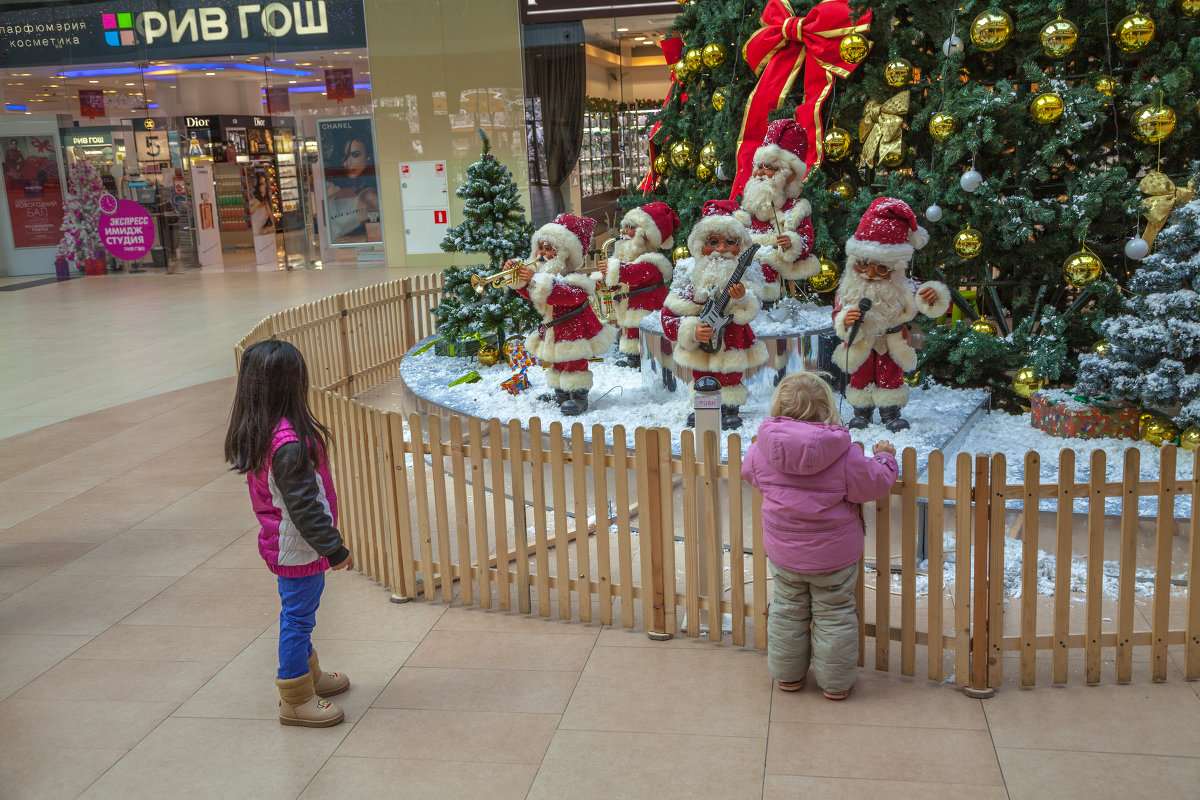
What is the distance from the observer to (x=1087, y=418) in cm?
691

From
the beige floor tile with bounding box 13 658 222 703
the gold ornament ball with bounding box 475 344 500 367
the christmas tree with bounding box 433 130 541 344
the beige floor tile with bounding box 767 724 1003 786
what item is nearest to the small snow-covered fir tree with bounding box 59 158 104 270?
the christmas tree with bounding box 433 130 541 344

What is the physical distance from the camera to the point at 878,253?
21.6ft

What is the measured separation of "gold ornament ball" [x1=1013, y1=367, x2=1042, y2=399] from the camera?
24.4 feet

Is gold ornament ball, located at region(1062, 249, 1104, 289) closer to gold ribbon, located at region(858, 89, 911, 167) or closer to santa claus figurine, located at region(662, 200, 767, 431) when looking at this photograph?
gold ribbon, located at region(858, 89, 911, 167)

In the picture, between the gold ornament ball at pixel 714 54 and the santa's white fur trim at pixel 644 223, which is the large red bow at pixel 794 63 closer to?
the gold ornament ball at pixel 714 54

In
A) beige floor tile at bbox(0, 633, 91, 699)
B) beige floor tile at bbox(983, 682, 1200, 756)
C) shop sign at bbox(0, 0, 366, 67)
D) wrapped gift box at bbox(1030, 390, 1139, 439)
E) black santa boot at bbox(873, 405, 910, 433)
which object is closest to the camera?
beige floor tile at bbox(983, 682, 1200, 756)

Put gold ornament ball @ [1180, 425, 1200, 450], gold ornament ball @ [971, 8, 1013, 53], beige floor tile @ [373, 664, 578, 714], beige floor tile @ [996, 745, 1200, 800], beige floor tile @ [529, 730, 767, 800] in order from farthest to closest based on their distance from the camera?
1. gold ornament ball @ [971, 8, 1013, 53]
2. gold ornament ball @ [1180, 425, 1200, 450]
3. beige floor tile @ [373, 664, 578, 714]
4. beige floor tile @ [529, 730, 767, 800]
5. beige floor tile @ [996, 745, 1200, 800]

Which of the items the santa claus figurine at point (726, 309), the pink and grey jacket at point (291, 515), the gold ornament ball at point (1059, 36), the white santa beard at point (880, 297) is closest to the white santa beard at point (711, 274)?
the santa claus figurine at point (726, 309)

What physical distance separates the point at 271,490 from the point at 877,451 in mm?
2501

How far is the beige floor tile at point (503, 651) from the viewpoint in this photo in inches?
184

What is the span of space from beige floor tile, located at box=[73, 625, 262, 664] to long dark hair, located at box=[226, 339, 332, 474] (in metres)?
1.35

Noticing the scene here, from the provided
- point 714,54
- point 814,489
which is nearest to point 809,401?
point 814,489

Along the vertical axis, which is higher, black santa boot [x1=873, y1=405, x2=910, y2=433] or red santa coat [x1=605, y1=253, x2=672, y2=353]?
red santa coat [x1=605, y1=253, x2=672, y2=353]

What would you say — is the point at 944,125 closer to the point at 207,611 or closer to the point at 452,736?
the point at 452,736
